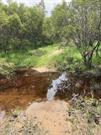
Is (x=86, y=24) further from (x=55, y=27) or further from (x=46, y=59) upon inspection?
(x=46, y=59)

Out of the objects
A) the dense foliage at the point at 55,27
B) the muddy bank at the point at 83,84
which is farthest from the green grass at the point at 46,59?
the muddy bank at the point at 83,84

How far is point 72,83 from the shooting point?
26.5 meters

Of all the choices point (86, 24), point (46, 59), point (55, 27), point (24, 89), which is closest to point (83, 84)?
point (24, 89)

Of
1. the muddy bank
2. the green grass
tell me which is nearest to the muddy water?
the muddy bank

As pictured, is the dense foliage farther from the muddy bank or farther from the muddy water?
the muddy water

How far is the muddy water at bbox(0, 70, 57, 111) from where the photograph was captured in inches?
860

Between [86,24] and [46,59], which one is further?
[46,59]

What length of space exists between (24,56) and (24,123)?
2337cm

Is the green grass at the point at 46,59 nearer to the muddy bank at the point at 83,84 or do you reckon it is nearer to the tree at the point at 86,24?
the tree at the point at 86,24

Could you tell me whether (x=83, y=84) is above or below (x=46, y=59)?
above

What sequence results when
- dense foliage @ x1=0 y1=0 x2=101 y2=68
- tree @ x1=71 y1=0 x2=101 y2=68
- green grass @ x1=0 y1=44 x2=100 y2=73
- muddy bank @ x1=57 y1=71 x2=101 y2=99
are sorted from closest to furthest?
muddy bank @ x1=57 y1=71 x2=101 y2=99 → tree @ x1=71 y1=0 x2=101 y2=68 → dense foliage @ x1=0 y1=0 x2=101 y2=68 → green grass @ x1=0 y1=44 x2=100 y2=73

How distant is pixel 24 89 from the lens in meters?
25.6

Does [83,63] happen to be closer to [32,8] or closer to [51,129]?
[51,129]

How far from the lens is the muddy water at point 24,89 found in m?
21.8
